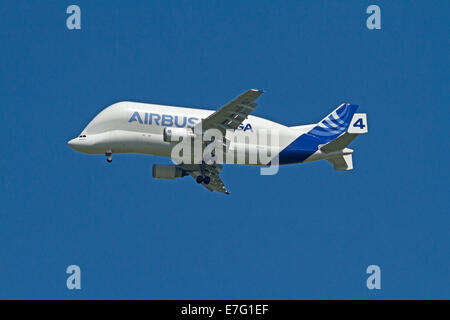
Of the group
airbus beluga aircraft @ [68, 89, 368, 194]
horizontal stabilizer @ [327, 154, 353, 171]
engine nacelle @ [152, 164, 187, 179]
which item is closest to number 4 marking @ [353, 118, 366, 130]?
airbus beluga aircraft @ [68, 89, 368, 194]

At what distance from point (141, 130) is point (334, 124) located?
15.4 m

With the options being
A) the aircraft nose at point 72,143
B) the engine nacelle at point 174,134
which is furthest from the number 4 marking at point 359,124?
the aircraft nose at point 72,143

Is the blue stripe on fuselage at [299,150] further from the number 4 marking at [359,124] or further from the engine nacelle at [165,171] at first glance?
the engine nacelle at [165,171]

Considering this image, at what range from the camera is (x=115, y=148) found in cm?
5978

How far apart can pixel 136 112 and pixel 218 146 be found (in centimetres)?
648

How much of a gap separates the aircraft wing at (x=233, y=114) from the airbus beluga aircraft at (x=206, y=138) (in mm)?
69

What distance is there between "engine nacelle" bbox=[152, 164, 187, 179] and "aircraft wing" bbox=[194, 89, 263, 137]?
615 cm

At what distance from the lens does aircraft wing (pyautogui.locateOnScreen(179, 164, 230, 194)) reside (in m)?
62.2

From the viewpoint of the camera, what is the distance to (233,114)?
56938 millimetres
